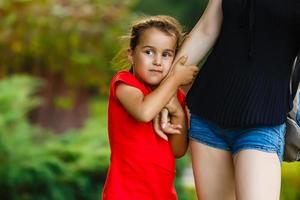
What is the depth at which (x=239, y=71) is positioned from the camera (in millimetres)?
3258

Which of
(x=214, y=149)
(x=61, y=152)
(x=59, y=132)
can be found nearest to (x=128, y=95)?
(x=214, y=149)

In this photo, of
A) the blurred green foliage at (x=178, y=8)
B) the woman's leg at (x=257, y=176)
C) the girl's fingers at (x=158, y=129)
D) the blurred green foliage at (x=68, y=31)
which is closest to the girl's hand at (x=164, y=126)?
the girl's fingers at (x=158, y=129)

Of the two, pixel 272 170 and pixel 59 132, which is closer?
pixel 272 170

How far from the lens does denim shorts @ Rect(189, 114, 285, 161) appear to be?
319cm

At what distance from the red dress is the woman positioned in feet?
0.44

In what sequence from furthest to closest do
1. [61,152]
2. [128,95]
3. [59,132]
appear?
[59,132] → [61,152] → [128,95]

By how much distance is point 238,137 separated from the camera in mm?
3264

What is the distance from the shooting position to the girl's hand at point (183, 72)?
3.42m

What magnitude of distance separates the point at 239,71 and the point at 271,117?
0.20 meters

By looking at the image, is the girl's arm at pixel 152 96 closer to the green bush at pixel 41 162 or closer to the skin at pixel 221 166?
the skin at pixel 221 166

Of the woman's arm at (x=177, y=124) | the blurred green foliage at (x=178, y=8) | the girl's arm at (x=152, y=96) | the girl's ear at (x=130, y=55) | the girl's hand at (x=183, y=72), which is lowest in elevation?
the blurred green foliage at (x=178, y=8)

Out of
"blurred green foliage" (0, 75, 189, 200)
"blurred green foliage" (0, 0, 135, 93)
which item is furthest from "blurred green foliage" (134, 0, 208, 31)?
"blurred green foliage" (0, 75, 189, 200)

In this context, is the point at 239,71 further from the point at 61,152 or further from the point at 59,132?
the point at 59,132

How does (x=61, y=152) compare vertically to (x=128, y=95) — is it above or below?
below
